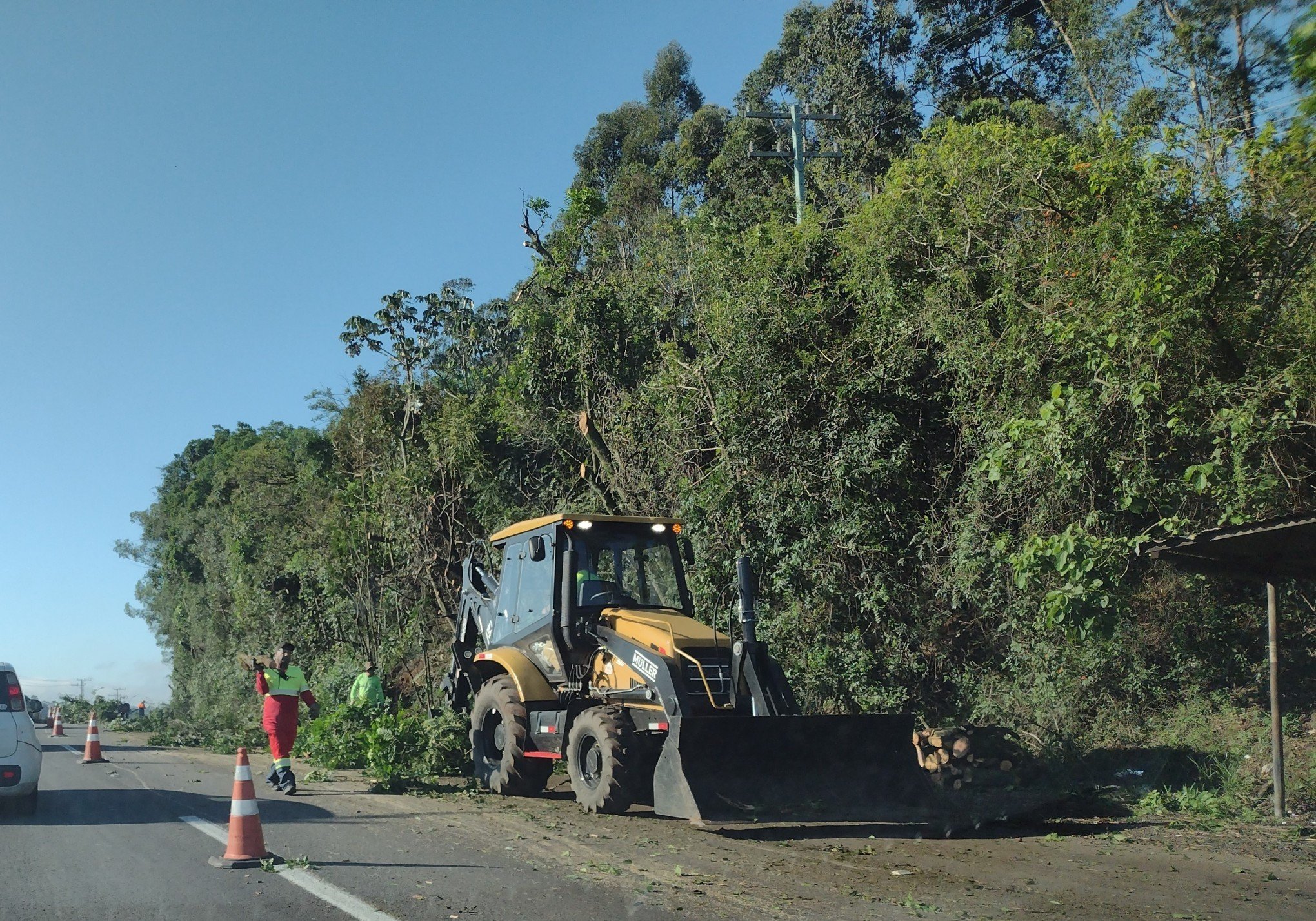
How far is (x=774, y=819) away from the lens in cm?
946

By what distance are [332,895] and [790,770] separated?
4070mm

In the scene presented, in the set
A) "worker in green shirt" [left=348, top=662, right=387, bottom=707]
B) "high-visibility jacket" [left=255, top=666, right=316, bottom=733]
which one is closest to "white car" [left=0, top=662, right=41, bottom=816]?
"high-visibility jacket" [left=255, top=666, right=316, bottom=733]

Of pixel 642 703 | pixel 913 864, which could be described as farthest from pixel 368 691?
pixel 913 864

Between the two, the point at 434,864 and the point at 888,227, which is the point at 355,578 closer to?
the point at 888,227

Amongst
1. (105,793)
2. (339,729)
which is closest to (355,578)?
(339,729)

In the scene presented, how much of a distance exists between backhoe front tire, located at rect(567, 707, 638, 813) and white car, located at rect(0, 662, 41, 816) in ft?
16.5

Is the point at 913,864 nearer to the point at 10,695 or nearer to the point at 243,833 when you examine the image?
the point at 243,833

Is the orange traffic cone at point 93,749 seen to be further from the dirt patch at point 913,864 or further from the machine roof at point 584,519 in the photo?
the machine roof at point 584,519

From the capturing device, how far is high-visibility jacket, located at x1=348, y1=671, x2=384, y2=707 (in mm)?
16266

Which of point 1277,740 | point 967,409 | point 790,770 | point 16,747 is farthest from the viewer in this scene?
point 967,409

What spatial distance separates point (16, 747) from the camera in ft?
31.9

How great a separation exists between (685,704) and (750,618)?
96 cm

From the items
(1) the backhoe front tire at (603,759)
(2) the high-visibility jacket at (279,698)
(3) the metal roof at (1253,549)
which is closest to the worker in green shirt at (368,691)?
(2) the high-visibility jacket at (279,698)

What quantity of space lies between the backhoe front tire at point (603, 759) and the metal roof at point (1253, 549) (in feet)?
16.9
